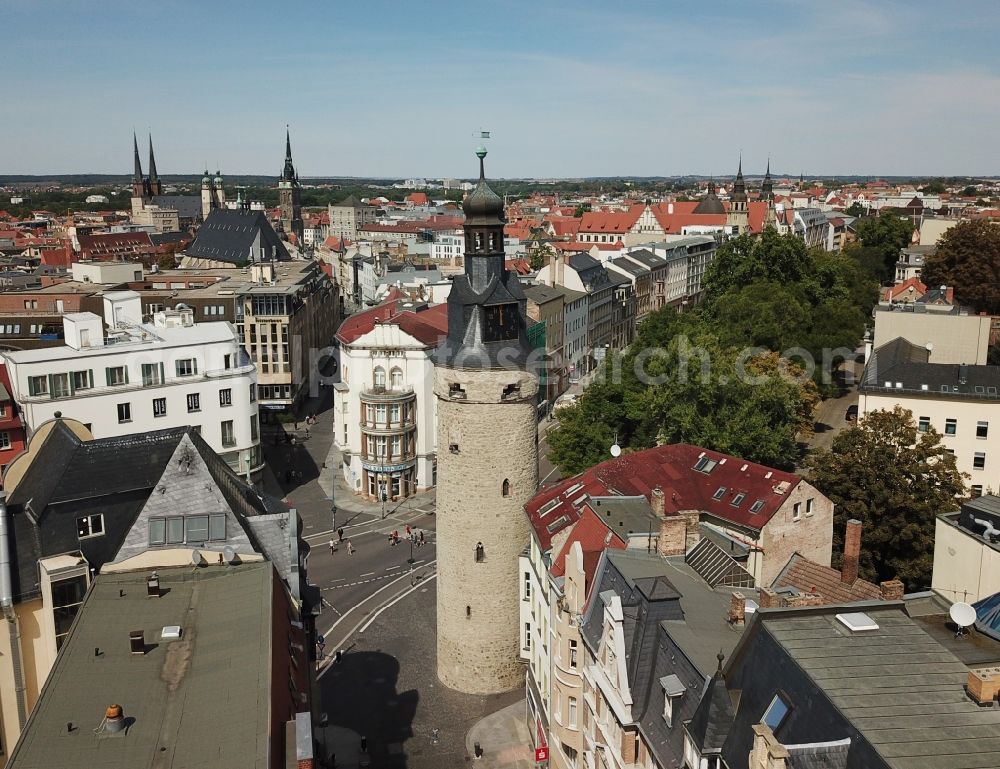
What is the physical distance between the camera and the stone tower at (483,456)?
3975 centimetres

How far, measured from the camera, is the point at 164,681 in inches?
848

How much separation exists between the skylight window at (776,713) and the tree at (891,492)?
84.0 ft

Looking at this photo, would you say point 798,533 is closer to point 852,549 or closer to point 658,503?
point 852,549

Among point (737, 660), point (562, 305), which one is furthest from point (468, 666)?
point (562, 305)

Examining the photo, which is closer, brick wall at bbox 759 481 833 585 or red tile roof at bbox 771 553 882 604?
red tile roof at bbox 771 553 882 604

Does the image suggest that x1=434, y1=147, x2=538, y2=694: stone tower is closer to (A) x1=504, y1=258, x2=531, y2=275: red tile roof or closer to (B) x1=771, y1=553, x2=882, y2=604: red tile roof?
(B) x1=771, y1=553, x2=882, y2=604: red tile roof

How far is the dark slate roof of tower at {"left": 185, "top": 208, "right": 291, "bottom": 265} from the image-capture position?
124 m

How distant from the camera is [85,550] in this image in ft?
94.8

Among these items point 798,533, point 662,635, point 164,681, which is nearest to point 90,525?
point 164,681

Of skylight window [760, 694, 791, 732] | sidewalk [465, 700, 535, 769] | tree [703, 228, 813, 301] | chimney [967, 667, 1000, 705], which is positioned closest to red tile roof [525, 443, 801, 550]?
sidewalk [465, 700, 535, 769]

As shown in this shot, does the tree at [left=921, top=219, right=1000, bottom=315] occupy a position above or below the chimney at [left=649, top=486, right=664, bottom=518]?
above

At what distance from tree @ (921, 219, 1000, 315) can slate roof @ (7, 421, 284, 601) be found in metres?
81.8

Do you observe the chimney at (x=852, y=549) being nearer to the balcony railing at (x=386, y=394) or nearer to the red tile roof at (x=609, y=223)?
the balcony railing at (x=386, y=394)

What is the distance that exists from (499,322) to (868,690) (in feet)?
79.5
